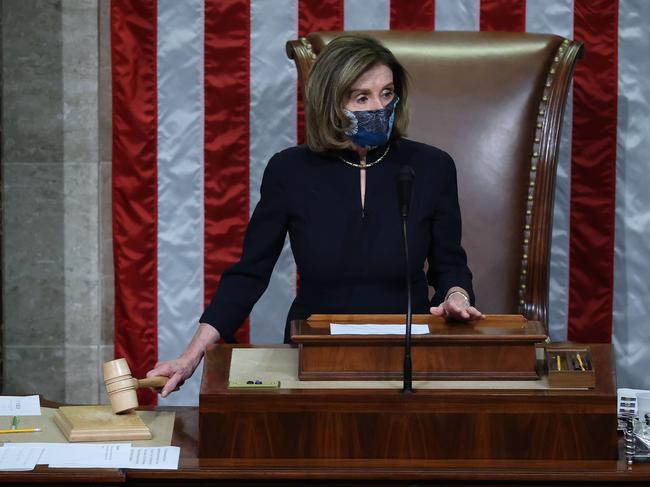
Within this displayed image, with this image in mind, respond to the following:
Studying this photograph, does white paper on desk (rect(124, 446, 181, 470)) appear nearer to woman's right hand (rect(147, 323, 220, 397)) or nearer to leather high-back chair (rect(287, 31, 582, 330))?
woman's right hand (rect(147, 323, 220, 397))

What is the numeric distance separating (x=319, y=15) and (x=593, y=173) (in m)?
1.07

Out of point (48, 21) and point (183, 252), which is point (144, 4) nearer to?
point (48, 21)

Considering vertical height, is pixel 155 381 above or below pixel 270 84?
below

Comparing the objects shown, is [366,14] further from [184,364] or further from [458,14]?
[184,364]

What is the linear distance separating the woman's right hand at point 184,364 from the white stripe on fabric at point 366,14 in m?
1.45

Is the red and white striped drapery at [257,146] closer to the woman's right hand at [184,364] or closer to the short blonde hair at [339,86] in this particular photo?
the short blonde hair at [339,86]

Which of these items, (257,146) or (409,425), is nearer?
(409,425)

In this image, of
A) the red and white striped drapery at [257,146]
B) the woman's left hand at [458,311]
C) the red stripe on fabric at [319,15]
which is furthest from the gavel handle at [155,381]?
the red stripe on fabric at [319,15]

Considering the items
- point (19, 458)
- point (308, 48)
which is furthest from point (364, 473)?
point (308, 48)

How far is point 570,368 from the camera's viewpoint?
1991 mm

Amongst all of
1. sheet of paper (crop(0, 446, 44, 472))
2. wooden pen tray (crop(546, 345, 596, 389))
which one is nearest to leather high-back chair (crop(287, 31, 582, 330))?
wooden pen tray (crop(546, 345, 596, 389))

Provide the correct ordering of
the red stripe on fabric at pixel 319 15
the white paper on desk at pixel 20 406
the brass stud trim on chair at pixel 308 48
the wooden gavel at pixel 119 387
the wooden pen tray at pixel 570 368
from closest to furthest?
the wooden pen tray at pixel 570 368
the wooden gavel at pixel 119 387
the white paper on desk at pixel 20 406
the brass stud trim on chair at pixel 308 48
the red stripe on fabric at pixel 319 15

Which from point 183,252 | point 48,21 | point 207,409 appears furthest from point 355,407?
point 48,21

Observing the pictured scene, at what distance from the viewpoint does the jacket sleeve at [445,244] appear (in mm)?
2777
